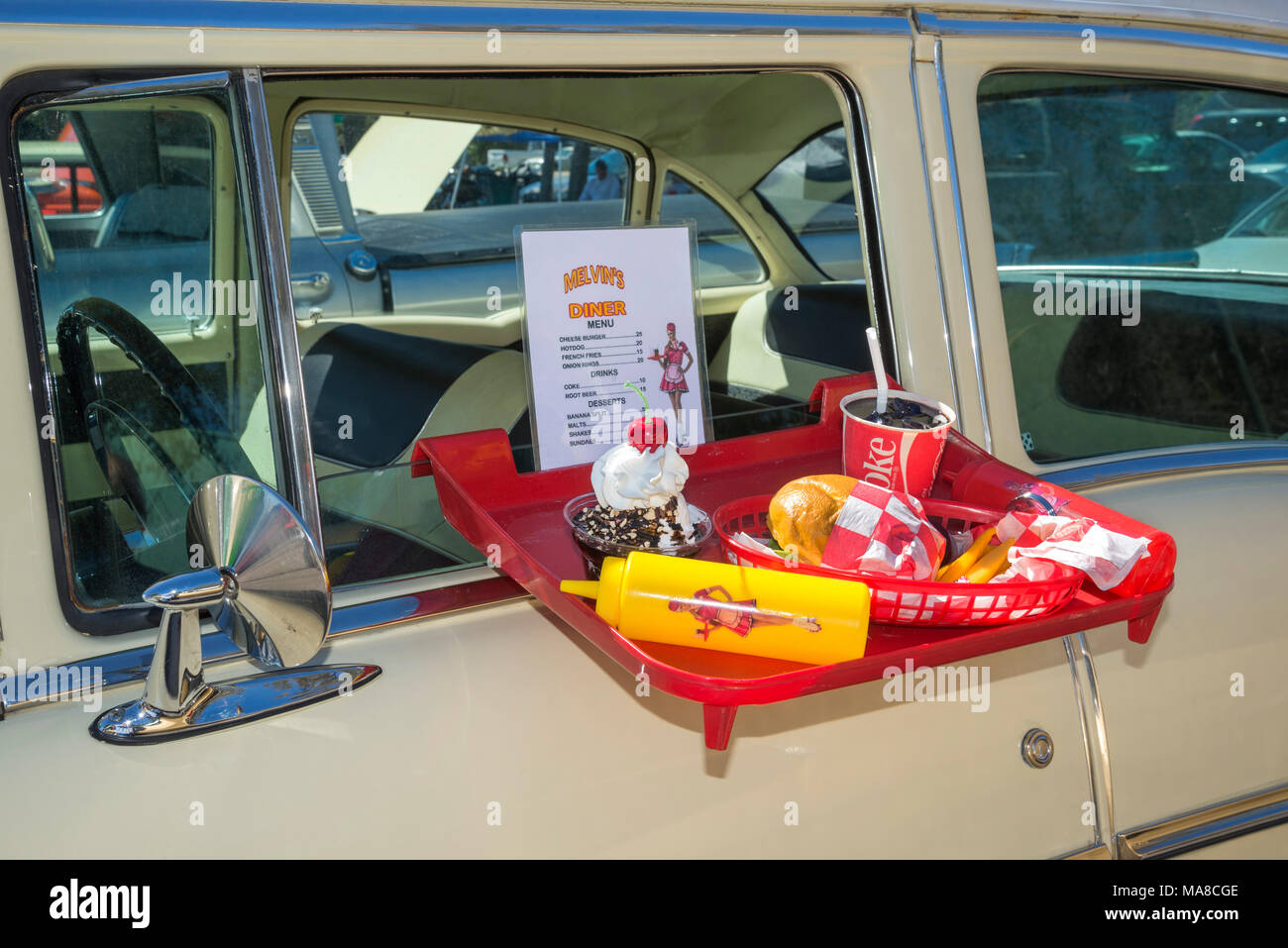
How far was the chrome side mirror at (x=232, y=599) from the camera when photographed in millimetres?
910

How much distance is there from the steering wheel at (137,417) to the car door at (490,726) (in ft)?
0.37

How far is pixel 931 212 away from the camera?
4.75 feet

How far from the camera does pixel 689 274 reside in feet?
4.64

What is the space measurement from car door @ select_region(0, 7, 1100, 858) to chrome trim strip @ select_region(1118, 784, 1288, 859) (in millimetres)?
105

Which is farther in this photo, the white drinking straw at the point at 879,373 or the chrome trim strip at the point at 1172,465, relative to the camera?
the chrome trim strip at the point at 1172,465

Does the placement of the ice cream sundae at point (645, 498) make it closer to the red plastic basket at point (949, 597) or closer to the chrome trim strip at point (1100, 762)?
the red plastic basket at point (949, 597)

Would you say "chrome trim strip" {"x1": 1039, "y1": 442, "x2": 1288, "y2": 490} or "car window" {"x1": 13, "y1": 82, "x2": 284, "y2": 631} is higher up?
"car window" {"x1": 13, "y1": 82, "x2": 284, "y2": 631}

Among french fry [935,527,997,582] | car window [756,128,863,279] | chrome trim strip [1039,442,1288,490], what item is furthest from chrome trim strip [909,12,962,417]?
french fry [935,527,997,582]

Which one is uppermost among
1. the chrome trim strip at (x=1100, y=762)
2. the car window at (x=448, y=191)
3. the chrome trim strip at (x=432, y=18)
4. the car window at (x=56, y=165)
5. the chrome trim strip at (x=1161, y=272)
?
the car window at (x=448, y=191)

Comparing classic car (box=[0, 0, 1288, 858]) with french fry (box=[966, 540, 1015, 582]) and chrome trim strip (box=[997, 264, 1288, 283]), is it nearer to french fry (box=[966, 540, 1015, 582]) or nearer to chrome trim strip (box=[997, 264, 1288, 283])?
chrome trim strip (box=[997, 264, 1288, 283])

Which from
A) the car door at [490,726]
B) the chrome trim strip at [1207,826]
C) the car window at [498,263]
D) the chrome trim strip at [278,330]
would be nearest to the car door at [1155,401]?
the chrome trim strip at [1207,826]

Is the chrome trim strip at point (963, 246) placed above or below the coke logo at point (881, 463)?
above

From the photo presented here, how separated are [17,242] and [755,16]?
913 millimetres

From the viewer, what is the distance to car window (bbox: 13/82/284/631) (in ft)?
3.59
